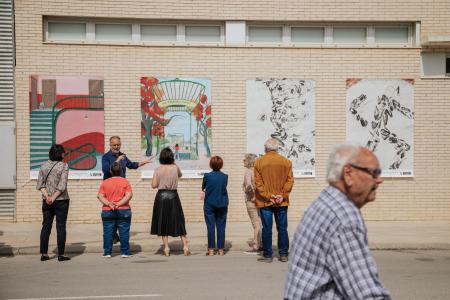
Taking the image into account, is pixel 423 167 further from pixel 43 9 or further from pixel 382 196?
pixel 43 9

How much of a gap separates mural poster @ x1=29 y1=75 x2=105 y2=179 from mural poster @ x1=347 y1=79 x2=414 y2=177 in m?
6.04

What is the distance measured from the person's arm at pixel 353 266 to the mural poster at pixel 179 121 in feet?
43.9

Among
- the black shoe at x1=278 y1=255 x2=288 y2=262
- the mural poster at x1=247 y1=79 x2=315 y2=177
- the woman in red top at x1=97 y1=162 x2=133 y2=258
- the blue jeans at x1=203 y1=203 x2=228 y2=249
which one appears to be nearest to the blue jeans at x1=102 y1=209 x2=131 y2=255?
the woman in red top at x1=97 y1=162 x2=133 y2=258

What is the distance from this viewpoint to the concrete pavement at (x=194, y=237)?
13.0 metres

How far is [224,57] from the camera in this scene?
16.9m

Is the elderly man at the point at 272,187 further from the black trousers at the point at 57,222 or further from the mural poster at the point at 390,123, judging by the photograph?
the mural poster at the point at 390,123

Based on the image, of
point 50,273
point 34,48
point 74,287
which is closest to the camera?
point 74,287

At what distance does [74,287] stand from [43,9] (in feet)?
29.4

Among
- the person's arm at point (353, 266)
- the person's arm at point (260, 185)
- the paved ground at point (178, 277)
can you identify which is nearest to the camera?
the person's arm at point (353, 266)

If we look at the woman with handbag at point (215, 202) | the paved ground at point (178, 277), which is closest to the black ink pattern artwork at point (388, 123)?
the paved ground at point (178, 277)

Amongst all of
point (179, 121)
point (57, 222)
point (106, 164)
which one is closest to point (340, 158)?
point (57, 222)

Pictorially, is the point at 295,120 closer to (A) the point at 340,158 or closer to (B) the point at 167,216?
(B) the point at 167,216

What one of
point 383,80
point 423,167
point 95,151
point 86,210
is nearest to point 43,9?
point 95,151

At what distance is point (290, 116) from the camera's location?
17125 mm
